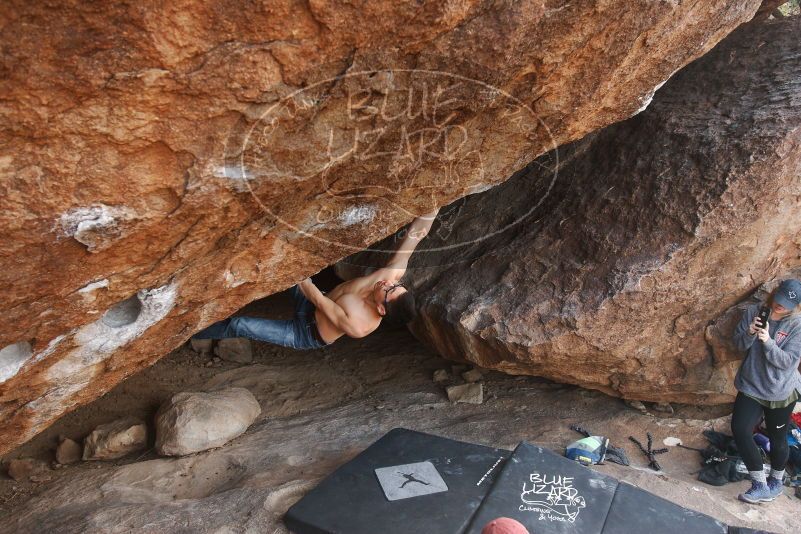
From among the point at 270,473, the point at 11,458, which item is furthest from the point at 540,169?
the point at 11,458

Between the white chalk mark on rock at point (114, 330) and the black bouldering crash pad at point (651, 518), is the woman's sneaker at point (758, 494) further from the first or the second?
the white chalk mark on rock at point (114, 330)

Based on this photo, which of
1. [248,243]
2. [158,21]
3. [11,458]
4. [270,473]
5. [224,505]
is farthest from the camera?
[11,458]

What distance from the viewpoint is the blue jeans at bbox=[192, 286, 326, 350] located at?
12.6 feet

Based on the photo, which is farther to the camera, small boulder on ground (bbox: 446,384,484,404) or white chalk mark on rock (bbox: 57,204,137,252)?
small boulder on ground (bbox: 446,384,484,404)

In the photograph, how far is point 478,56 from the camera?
7.37 feet

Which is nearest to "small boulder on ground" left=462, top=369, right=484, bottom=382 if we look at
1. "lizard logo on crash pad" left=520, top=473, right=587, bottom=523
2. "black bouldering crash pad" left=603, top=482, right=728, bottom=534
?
"lizard logo on crash pad" left=520, top=473, right=587, bottom=523

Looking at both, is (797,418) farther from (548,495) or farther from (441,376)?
(441,376)

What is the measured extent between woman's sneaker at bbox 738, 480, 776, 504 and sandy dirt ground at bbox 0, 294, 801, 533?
48mm

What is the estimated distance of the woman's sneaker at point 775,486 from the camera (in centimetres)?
343

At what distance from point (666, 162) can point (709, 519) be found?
1982mm

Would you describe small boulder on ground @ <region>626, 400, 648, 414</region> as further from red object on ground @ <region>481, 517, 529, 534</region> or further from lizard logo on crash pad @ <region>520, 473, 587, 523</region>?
red object on ground @ <region>481, 517, 529, 534</region>

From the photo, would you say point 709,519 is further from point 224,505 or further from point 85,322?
point 85,322

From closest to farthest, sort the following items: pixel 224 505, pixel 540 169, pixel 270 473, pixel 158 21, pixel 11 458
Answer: pixel 158 21 → pixel 224 505 → pixel 270 473 → pixel 11 458 → pixel 540 169

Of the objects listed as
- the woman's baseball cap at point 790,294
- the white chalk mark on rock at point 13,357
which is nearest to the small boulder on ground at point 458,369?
the woman's baseball cap at point 790,294
